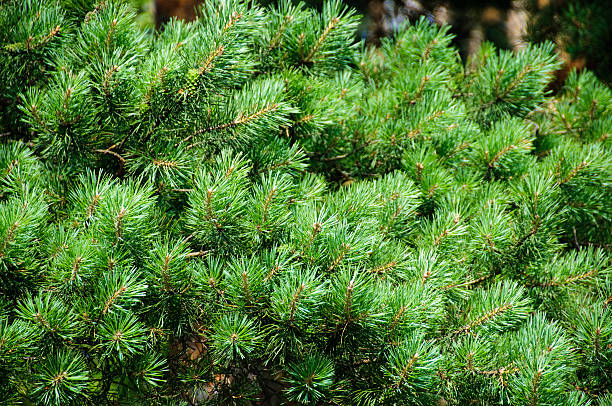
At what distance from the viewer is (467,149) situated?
875 millimetres

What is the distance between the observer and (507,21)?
5.42 ft

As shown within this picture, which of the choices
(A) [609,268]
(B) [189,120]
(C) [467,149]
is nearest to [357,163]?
(C) [467,149]

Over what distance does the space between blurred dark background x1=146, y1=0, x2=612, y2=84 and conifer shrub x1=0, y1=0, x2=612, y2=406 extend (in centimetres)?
65

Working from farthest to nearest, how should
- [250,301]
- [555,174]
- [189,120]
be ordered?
[555,174], [189,120], [250,301]

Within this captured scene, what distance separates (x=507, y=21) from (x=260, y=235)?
1.39m

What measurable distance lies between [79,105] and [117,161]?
4.4 inches

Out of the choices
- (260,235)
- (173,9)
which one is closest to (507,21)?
(173,9)

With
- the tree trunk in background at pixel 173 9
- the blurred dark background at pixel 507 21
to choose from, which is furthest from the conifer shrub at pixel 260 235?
the tree trunk in background at pixel 173 9

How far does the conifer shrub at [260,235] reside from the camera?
1.84ft

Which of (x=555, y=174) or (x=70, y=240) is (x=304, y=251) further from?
(x=555, y=174)

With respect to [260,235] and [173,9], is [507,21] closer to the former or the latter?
[173,9]

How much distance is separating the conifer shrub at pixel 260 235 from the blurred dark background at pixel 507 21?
650mm

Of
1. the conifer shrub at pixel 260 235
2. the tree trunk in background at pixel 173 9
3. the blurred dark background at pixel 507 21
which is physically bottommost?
the tree trunk in background at pixel 173 9

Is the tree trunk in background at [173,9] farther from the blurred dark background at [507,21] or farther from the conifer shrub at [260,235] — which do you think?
the conifer shrub at [260,235]
